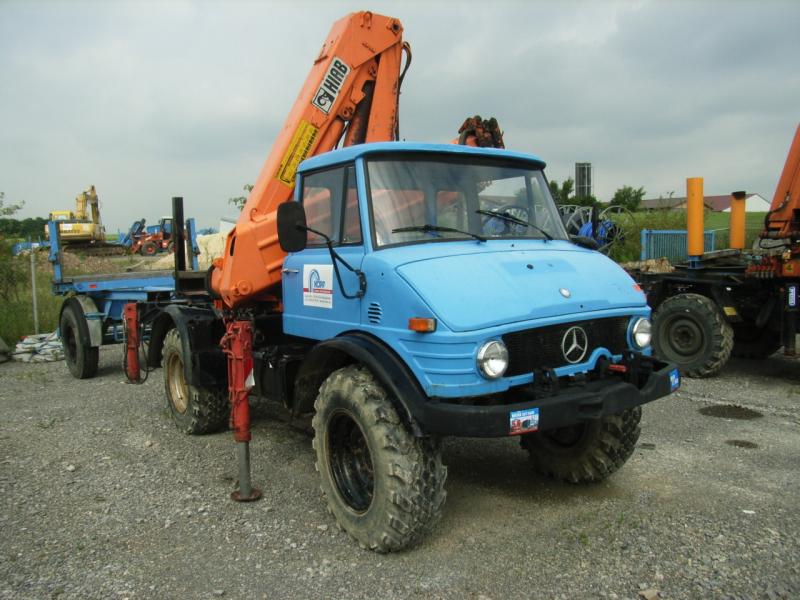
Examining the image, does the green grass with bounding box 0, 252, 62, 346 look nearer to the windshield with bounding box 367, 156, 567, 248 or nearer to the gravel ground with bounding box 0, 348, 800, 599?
the gravel ground with bounding box 0, 348, 800, 599

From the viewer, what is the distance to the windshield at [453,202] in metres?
4.20

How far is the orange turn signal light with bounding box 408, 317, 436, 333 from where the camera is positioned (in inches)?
137

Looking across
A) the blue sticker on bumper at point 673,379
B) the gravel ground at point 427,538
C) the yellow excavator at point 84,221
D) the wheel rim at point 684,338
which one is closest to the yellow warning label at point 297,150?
the gravel ground at point 427,538

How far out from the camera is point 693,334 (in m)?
8.55

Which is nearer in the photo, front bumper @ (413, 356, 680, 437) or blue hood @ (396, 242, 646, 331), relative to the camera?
front bumper @ (413, 356, 680, 437)

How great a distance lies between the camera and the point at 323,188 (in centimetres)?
474

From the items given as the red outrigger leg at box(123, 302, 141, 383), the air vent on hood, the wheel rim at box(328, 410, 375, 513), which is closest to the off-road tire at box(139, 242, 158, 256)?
the red outrigger leg at box(123, 302, 141, 383)

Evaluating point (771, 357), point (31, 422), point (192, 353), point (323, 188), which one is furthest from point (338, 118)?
point (771, 357)

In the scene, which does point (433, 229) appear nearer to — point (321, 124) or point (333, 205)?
point (333, 205)

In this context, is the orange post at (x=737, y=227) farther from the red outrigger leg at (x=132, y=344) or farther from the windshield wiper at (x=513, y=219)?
the red outrigger leg at (x=132, y=344)

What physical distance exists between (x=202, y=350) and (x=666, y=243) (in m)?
12.3

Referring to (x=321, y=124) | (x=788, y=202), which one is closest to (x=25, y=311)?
(x=321, y=124)

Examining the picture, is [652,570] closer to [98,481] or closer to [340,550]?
[340,550]

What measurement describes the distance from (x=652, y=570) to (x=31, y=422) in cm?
625
